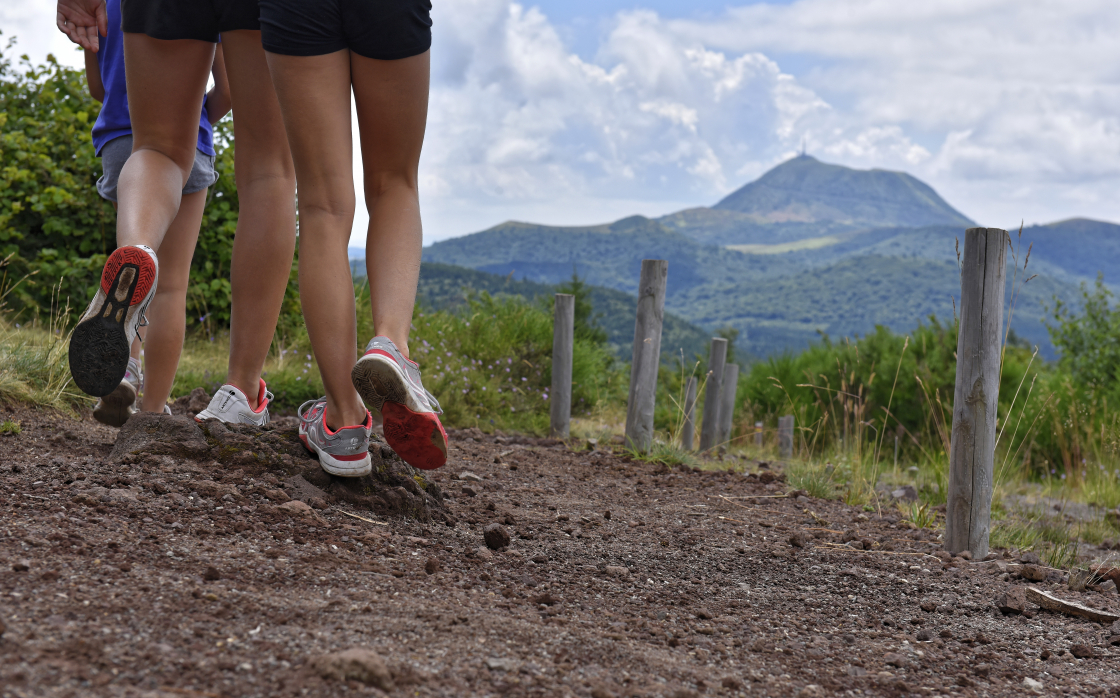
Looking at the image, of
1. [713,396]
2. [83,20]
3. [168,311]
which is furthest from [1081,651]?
[713,396]

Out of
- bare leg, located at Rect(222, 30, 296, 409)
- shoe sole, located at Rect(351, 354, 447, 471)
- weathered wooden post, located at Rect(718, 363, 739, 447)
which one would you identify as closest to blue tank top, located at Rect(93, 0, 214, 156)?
bare leg, located at Rect(222, 30, 296, 409)

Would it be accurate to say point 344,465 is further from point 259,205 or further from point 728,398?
point 728,398

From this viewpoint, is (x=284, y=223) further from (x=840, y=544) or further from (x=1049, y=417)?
(x=1049, y=417)

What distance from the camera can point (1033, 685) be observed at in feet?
5.05

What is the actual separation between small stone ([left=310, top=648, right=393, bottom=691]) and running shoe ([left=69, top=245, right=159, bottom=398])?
3.47 ft

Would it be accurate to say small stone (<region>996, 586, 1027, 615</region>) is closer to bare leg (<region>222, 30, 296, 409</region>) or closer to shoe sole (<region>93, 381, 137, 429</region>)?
bare leg (<region>222, 30, 296, 409</region>)

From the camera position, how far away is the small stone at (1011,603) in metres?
2.04

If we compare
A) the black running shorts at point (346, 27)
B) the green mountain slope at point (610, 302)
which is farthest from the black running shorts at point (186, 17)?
the green mountain slope at point (610, 302)

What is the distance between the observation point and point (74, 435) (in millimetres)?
2686

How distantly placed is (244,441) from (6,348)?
258 cm

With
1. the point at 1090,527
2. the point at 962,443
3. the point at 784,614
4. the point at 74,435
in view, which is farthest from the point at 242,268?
the point at 1090,527

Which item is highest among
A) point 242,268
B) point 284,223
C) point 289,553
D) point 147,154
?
point 147,154

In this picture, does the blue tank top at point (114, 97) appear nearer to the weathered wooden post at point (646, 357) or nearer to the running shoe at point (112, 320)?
the running shoe at point (112, 320)

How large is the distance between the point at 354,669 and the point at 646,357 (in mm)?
3504
